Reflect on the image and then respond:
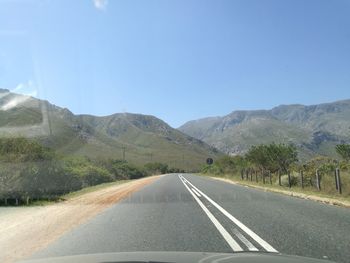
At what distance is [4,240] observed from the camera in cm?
1093

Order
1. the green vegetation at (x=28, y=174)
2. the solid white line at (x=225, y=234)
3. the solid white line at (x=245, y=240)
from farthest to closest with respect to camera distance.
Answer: the green vegetation at (x=28, y=174), the solid white line at (x=225, y=234), the solid white line at (x=245, y=240)

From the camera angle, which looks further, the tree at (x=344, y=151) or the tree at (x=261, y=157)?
the tree at (x=344, y=151)

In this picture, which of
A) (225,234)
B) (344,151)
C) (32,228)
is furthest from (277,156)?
(225,234)

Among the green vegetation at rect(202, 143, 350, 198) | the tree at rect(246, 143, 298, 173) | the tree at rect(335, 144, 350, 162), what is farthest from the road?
the tree at rect(335, 144, 350, 162)

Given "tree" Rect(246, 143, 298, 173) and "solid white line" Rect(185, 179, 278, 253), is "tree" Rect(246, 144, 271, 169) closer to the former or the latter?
"tree" Rect(246, 143, 298, 173)

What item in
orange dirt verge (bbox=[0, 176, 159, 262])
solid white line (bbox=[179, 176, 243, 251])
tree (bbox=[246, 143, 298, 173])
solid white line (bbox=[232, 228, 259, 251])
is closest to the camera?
solid white line (bbox=[232, 228, 259, 251])

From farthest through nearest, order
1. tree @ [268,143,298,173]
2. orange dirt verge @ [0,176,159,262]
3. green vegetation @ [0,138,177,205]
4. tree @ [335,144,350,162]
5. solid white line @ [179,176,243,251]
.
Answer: tree @ [335,144,350,162] → tree @ [268,143,298,173] → green vegetation @ [0,138,177,205] → orange dirt verge @ [0,176,159,262] → solid white line @ [179,176,243,251]

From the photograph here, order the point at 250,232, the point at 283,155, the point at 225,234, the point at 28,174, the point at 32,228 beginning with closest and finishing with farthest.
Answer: the point at 225,234 → the point at 250,232 → the point at 32,228 → the point at 28,174 → the point at 283,155

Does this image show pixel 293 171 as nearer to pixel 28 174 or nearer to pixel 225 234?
pixel 28 174

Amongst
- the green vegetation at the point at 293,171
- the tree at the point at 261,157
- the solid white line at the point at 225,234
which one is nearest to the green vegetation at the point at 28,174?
the solid white line at the point at 225,234

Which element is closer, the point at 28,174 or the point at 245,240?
the point at 245,240

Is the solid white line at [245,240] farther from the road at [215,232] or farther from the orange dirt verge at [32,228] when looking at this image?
the orange dirt verge at [32,228]

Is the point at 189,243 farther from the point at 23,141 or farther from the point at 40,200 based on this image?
the point at 23,141

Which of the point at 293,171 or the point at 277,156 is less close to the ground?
the point at 277,156
